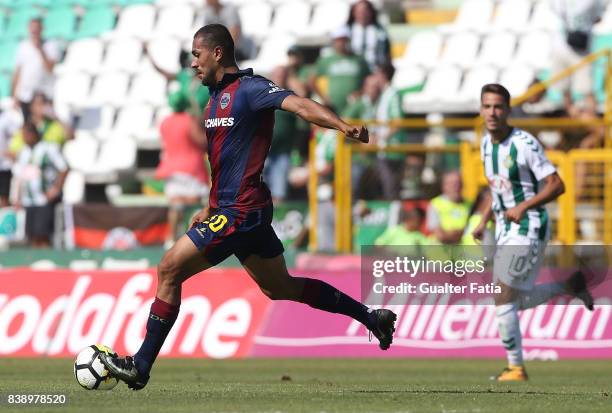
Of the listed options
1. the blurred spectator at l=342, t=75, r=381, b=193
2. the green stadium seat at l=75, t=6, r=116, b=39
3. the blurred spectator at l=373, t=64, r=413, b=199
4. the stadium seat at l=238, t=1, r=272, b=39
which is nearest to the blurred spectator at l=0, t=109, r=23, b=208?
the green stadium seat at l=75, t=6, r=116, b=39

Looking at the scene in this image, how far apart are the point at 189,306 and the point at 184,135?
354 cm

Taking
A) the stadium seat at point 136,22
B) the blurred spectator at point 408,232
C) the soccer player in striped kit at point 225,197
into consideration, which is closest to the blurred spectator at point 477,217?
the blurred spectator at point 408,232

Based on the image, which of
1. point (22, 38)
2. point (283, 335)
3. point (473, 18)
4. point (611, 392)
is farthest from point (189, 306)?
point (22, 38)

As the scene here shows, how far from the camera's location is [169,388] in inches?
378

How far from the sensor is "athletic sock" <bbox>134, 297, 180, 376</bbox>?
856cm

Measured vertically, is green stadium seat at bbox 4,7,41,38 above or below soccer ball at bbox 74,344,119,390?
above

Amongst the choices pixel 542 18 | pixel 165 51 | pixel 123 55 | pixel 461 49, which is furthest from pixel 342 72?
pixel 123 55

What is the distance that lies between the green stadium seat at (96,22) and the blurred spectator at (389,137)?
7.94 meters

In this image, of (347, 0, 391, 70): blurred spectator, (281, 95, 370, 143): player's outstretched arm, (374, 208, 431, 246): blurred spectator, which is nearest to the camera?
(281, 95, 370, 143): player's outstretched arm

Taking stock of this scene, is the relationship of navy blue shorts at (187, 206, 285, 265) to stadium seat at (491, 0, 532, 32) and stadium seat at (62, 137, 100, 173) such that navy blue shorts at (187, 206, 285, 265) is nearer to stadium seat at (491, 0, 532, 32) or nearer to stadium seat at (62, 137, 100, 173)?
stadium seat at (491, 0, 532, 32)

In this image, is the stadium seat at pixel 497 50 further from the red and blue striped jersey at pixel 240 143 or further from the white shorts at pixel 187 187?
the red and blue striped jersey at pixel 240 143

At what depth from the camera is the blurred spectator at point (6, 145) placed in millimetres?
20391

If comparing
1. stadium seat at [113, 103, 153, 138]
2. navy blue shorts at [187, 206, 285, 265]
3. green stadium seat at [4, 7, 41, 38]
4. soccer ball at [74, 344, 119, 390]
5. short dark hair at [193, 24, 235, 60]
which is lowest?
stadium seat at [113, 103, 153, 138]

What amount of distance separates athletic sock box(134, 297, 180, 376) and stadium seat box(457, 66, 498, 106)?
37.7 ft
